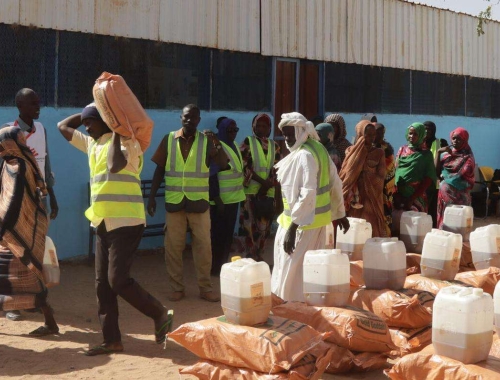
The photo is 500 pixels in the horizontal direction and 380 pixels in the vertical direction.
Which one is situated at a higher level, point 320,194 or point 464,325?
point 320,194

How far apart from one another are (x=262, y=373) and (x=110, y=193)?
1.67 metres

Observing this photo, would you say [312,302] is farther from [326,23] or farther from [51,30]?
[326,23]

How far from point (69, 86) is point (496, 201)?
934 centimetres

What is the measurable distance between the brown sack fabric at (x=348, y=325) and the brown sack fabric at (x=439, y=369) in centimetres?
52

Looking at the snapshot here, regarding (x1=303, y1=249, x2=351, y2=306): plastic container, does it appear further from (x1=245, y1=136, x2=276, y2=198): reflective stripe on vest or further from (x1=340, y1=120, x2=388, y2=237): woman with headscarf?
(x1=245, y1=136, x2=276, y2=198): reflective stripe on vest

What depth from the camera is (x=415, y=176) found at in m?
9.30

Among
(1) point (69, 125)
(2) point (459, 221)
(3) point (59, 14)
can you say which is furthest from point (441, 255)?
(3) point (59, 14)

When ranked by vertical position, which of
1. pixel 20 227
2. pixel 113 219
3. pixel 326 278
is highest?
pixel 113 219

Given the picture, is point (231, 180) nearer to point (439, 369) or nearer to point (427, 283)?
point (427, 283)

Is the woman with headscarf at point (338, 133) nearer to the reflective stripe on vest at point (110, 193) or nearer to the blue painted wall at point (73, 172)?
the blue painted wall at point (73, 172)

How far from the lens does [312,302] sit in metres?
5.80

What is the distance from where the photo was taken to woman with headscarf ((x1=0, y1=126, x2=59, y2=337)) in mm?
6258

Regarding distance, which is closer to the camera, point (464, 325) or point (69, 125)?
point (464, 325)

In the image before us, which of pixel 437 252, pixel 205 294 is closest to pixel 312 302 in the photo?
pixel 437 252
